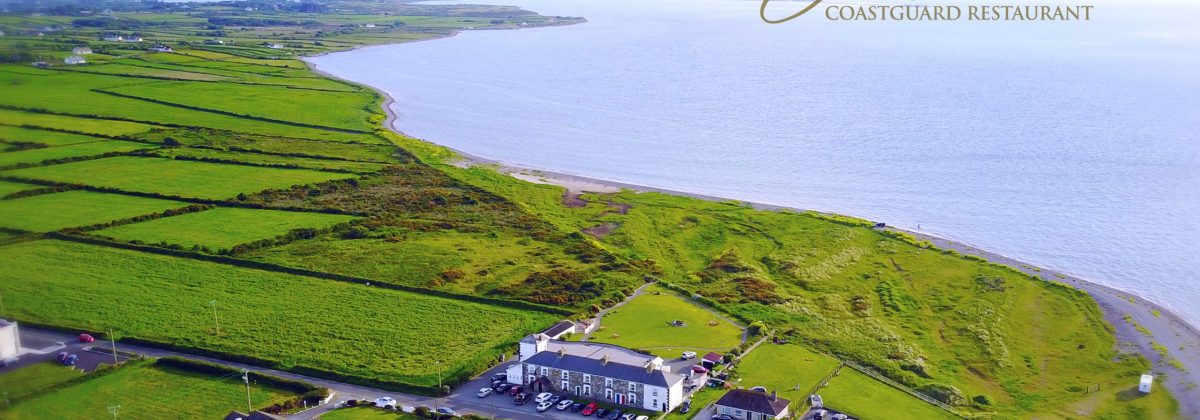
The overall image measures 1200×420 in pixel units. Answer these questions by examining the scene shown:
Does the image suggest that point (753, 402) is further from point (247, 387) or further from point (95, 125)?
point (95, 125)

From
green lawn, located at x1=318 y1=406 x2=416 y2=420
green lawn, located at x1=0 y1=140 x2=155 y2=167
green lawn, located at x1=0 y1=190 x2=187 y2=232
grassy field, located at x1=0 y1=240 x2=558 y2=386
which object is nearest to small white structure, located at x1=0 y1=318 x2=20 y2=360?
green lawn, located at x1=318 y1=406 x2=416 y2=420

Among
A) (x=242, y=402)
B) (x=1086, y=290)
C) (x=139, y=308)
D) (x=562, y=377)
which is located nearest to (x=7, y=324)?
(x=242, y=402)

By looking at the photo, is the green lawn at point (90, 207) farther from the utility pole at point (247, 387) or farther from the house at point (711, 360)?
the house at point (711, 360)

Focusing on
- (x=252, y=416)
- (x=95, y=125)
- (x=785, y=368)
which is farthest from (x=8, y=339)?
(x=95, y=125)

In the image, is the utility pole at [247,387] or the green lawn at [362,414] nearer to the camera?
the green lawn at [362,414]

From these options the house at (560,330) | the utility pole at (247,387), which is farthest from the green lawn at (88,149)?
the house at (560,330)

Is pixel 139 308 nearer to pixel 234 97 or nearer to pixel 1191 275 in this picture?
pixel 1191 275

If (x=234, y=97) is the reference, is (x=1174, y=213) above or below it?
below
